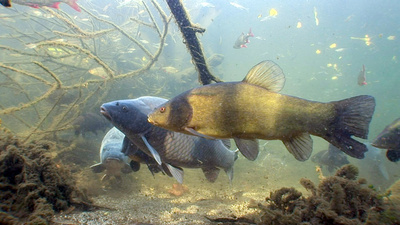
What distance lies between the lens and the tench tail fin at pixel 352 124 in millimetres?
1533

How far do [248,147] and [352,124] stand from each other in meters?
0.89

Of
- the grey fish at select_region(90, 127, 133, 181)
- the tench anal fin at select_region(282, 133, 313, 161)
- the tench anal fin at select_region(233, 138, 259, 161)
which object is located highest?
the tench anal fin at select_region(282, 133, 313, 161)

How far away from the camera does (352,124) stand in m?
1.58

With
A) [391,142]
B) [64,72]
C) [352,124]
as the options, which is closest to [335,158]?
[391,142]

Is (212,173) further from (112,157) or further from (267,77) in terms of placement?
(112,157)

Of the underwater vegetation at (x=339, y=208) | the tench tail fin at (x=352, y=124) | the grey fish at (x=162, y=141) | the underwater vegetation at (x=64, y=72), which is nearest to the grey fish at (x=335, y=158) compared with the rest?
the underwater vegetation at (x=339, y=208)

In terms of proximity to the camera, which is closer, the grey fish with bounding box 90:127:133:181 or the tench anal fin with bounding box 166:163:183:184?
the tench anal fin with bounding box 166:163:183:184

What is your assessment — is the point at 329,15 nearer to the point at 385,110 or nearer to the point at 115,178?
the point at 385,110

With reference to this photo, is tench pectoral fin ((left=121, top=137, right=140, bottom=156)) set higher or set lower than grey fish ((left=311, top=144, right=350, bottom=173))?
higher

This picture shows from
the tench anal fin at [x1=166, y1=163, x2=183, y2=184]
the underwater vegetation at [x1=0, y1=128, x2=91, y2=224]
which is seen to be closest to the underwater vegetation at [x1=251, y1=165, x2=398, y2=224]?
the tench anal fin at [x1=166, y1=163, x2=183, y2=184]

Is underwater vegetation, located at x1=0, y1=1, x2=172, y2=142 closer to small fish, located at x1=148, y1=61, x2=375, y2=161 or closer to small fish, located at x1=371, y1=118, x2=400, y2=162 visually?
small fish, located at x1=148, y1=61, x2=375, y2=161

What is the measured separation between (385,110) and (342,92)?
16618 mm

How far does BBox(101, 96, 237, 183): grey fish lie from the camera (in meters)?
2.49

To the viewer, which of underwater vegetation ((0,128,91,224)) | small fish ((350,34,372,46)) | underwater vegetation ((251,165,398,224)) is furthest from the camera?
small fish ((350,34,372,46))
